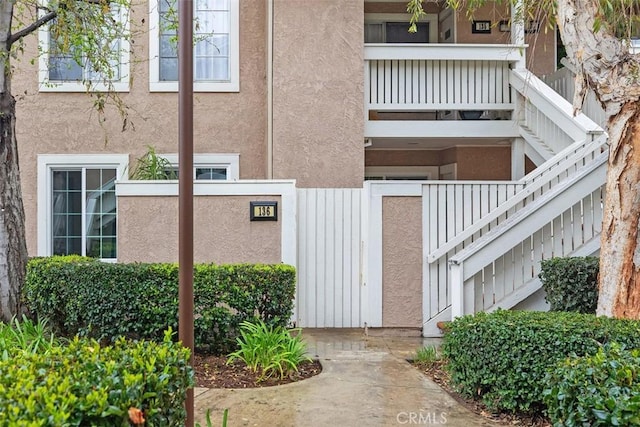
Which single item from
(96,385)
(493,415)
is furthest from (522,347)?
(96,385)

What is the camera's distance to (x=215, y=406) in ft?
16.9

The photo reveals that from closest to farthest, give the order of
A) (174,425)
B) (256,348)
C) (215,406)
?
(174,425) → (215,406) → (256,348)

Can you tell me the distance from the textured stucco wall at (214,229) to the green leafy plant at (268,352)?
230 cm

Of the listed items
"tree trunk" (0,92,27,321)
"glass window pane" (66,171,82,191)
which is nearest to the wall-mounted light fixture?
"tree trunk" (0,92,27,321)

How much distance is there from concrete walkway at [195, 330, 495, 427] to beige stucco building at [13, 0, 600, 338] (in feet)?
7.23

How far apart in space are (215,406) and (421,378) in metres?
2.29

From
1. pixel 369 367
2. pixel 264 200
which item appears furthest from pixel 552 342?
pixel 264 200

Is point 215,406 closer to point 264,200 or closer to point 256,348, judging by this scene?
point 256,348

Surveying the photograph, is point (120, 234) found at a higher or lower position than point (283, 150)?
lower

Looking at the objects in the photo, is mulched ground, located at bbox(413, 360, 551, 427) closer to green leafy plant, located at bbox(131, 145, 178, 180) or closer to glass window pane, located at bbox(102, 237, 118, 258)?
green leafy plant, located at bbox(131, 145, 178, 180)

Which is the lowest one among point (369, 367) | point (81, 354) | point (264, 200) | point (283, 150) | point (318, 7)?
point (369, 367)

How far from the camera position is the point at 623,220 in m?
5.55

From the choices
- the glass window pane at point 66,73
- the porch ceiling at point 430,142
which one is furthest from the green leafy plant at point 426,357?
the glass window pane at point 66,73

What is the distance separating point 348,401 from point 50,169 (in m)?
7.71
